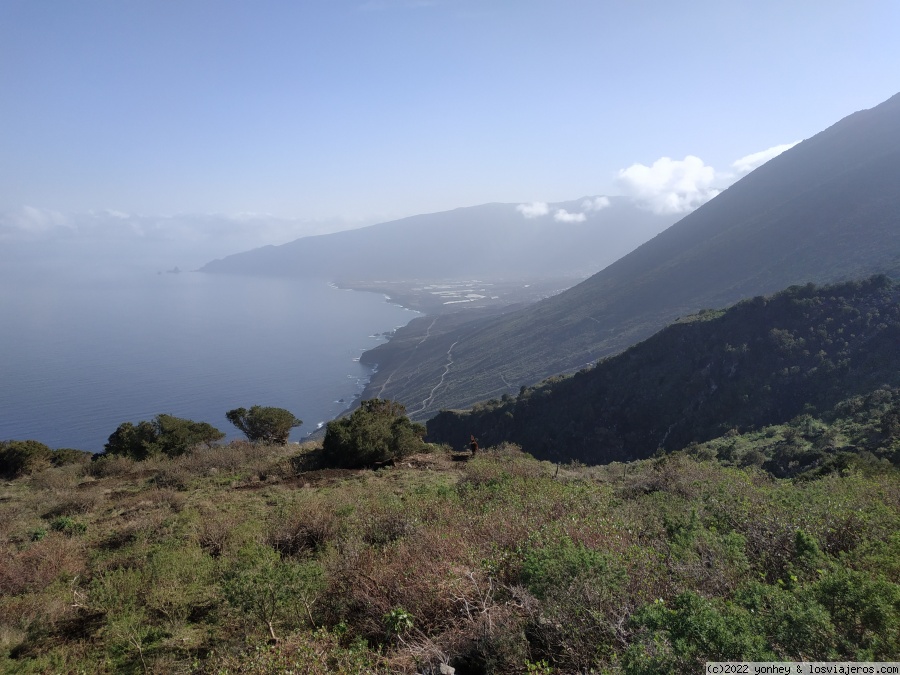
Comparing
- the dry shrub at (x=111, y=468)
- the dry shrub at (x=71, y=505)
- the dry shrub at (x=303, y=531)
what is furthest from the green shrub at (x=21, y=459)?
the dry shrub at (x=303, y=531)

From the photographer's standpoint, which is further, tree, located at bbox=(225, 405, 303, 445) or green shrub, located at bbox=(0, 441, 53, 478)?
tree, located at bbox=(225, 405, 303, 445)

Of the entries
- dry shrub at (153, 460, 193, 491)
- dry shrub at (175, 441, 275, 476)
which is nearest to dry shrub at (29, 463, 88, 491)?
dry shrub at (153, 460, 193, 491)

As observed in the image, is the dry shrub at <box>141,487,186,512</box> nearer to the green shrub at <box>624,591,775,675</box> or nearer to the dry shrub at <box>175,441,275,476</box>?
the dry shrub at <box>175,441,275,476</box>

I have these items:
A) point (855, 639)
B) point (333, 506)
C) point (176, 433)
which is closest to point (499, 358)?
point (176, 433)

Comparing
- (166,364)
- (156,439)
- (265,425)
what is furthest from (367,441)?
(166,364)

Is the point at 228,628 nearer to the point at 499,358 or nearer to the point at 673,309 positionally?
the point at 499,358
